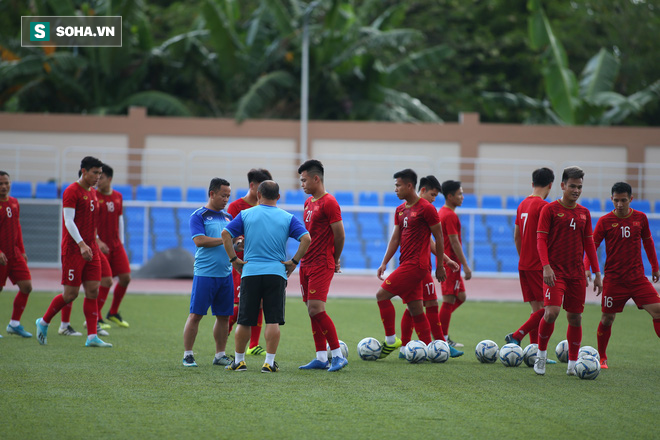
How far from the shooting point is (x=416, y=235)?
29.3ft

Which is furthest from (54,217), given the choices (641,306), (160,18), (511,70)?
(511,70)

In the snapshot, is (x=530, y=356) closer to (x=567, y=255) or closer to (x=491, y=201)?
(x=567, y=255)

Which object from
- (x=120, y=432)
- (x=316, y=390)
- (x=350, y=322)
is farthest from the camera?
(x=350, y=322)

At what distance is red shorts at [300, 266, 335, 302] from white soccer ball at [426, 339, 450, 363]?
1.52 m

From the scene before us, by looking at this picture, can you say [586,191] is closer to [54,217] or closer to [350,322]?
[350,322]

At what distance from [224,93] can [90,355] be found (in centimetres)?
2084

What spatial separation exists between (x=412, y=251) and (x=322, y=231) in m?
1.21

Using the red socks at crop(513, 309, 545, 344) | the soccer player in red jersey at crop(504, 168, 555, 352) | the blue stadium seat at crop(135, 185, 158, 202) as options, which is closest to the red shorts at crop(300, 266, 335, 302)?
the soccer player in red jersey at crop(504, 168, 555, 352)

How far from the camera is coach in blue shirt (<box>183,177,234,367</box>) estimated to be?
26.9 ft

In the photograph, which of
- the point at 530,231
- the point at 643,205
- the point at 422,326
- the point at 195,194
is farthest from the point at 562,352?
the point at 643,205

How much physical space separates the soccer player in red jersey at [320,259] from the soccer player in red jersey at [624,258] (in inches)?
114

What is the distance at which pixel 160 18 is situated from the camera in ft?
108

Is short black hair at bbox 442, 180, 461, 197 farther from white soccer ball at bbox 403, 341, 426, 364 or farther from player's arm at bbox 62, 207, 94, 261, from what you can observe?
player's arm at bbox 62, 207, 94, 261

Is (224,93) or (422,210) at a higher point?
(224,93)
